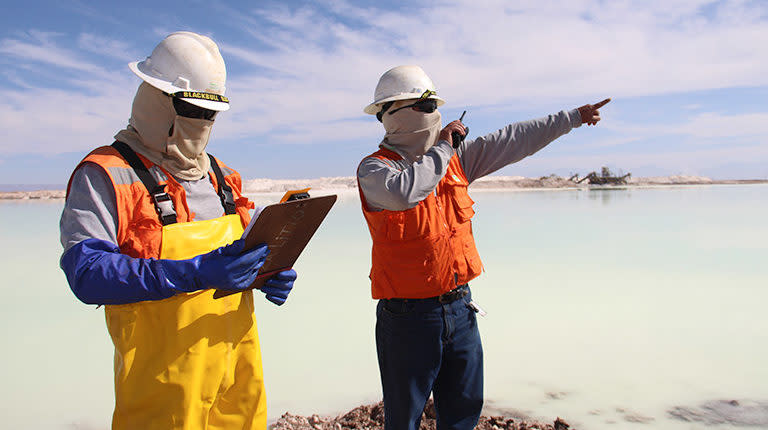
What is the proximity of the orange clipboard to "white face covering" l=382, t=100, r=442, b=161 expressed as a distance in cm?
78

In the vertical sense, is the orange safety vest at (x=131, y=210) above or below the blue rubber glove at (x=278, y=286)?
above

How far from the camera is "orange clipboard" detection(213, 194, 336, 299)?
1528 millimetres

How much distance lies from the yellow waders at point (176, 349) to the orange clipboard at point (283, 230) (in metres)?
0.12

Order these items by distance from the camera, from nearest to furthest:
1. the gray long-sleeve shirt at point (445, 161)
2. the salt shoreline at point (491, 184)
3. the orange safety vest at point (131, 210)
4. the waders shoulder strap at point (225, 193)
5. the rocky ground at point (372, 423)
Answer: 1. the orange safety vest at point (131, 210)
2. the waders shoulder strap at point (225, 193)
3. the gray long-sleeve shirt at point (445, 161)
4. the rocky ground at point (372, 423)
5. the salt shoreline at point (491, 184)

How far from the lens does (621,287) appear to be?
689cm

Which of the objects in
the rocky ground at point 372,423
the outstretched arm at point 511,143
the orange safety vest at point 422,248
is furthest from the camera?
the rocky ground at point 372,423

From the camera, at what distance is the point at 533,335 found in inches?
202

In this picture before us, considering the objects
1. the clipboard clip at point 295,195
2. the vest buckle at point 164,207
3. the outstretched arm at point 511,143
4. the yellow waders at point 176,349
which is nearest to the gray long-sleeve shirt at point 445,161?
the outstretched arm at point 511,143

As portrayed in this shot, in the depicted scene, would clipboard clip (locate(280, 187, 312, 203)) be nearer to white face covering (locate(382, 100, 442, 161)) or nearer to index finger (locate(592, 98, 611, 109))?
white face covering (locate(382, 100, 442, 161))

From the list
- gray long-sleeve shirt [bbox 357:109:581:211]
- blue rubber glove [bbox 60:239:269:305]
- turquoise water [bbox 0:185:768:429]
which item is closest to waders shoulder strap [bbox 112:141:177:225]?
blue rubber glove [bbox 60:239:269:305]

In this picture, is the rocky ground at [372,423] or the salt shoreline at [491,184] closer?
the rocky ground at [372,423]

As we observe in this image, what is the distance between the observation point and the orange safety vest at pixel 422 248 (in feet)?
7.24

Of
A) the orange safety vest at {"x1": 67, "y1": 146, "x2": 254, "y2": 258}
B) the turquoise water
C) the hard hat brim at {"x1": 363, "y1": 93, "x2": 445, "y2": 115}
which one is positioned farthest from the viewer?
the turquoise water

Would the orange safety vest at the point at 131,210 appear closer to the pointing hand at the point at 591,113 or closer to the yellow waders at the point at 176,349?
the yellow waders at the point at 176,349
